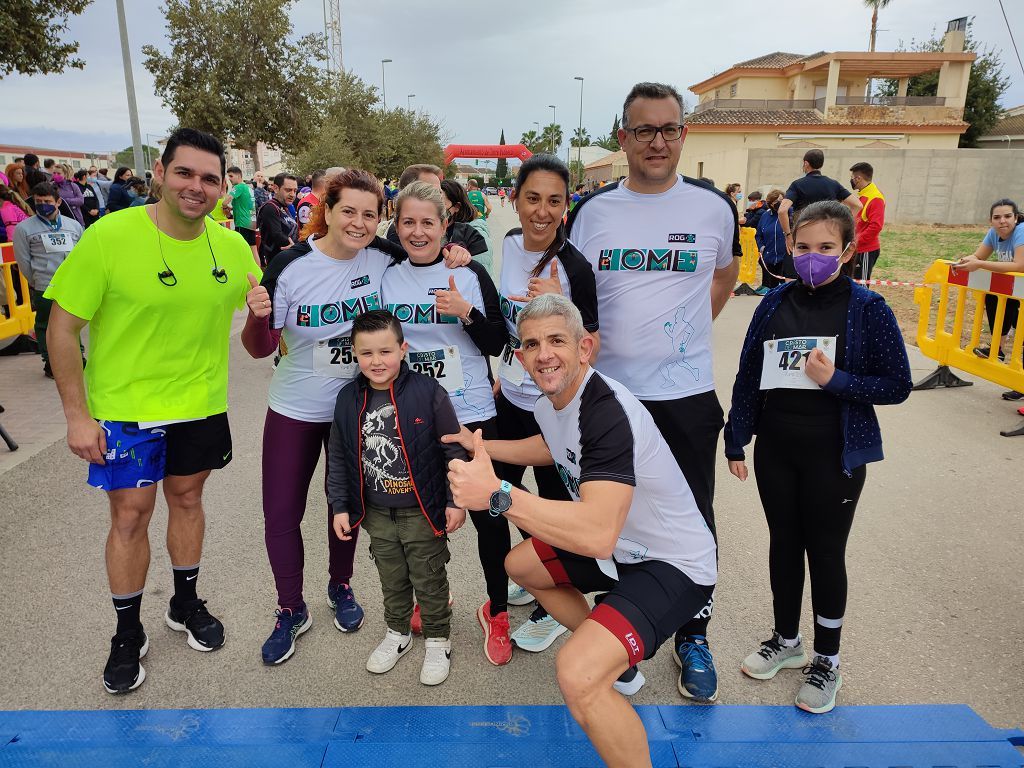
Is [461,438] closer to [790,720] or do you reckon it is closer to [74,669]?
[790,720]

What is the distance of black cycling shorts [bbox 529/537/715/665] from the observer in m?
2.11

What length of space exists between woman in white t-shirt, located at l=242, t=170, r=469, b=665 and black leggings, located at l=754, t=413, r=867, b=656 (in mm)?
1532

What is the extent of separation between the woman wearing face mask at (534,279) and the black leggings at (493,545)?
0.14 meters

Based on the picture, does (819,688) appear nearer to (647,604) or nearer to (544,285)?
(647,604)

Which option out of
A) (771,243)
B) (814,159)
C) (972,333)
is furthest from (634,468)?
(771,243)

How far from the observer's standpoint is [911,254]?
19141 mm

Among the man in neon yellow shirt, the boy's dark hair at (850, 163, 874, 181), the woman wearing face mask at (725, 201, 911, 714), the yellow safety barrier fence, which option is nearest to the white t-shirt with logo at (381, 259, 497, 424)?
the man in neon yellow shirt

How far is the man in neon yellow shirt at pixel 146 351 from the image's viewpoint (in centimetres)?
252

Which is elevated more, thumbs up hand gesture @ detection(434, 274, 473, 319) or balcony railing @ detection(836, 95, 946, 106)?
balcony railing @ detection(836, 95, 946, 106)

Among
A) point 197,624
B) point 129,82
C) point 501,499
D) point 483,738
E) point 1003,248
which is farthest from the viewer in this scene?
point 129,82

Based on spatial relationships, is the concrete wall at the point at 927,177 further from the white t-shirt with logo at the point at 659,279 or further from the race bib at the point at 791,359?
the race bib at the point at 791,359

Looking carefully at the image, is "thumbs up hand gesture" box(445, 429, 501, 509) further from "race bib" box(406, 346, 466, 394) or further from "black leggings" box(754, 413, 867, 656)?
"black leggings" box(754, 413, 867, 656)

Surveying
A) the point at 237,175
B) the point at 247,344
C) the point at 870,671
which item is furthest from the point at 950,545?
the point at 237,175

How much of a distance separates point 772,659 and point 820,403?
3.71 ft
